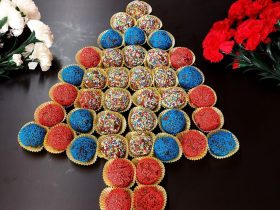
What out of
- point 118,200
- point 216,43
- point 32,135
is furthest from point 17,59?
point 216,43

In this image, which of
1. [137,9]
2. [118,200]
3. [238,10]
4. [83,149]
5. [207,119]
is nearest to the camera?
[118,200]

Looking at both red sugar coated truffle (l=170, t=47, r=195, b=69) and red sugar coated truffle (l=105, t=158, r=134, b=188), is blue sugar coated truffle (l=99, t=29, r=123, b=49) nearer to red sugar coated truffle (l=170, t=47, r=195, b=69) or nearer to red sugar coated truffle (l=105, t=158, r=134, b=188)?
red sugar coated truffle (l=170, t=47, r=195, b=69)

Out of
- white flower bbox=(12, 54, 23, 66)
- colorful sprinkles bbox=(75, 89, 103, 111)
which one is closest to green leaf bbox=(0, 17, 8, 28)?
white flower bbox=(12, 54, 23, 66)

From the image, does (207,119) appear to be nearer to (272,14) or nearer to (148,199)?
(148,199)

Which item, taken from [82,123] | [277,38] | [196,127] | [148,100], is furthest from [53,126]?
[277,38]

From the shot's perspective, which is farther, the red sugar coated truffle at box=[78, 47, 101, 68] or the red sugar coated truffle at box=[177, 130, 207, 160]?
the red sugar coated truffle at box=[78, 47, 101, 68]

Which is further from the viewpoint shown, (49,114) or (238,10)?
(238,10)

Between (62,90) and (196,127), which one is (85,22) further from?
(196,127)
